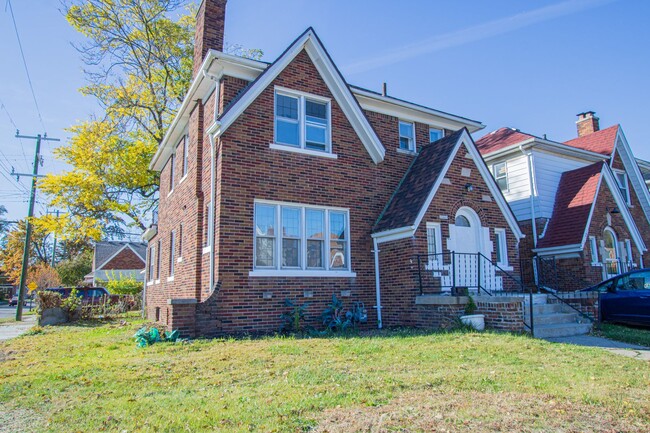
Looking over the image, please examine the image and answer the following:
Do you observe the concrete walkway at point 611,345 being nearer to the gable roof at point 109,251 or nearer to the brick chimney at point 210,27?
the brick chimney at point 210,27

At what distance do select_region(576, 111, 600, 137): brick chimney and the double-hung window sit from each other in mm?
17817

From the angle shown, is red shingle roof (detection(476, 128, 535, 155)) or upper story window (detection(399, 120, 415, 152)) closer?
upper story window (detection(399, 120, 415, 152))

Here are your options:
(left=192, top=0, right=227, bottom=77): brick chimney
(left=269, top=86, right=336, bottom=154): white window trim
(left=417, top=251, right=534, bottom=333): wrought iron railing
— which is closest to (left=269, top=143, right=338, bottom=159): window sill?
(left=269, top=86, right=336, bottom=154): white window trim

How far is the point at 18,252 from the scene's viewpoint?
53.6 meters

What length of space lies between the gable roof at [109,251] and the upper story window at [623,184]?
4169cm

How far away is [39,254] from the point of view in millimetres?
66375

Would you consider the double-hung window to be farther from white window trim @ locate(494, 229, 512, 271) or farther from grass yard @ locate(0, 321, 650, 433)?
white window trim @ locate(494, 229, 512, 271)

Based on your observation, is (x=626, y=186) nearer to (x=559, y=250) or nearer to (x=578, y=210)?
(x=578, y=210)

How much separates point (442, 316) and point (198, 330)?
567cm

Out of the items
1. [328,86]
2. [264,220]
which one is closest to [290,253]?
[264,220]

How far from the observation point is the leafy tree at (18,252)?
169 feet

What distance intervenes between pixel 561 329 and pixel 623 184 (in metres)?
14.3

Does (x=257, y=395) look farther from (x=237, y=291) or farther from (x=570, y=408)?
(x=237, y=291)

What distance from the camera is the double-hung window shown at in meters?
11.5
